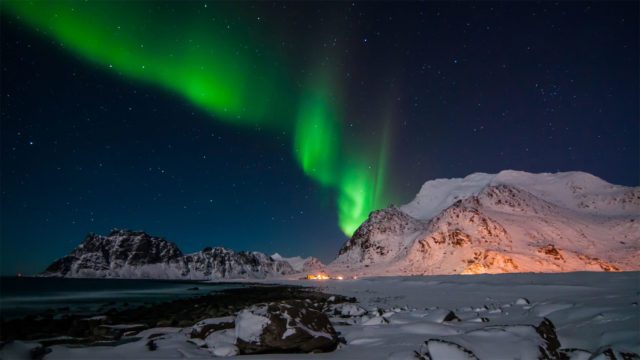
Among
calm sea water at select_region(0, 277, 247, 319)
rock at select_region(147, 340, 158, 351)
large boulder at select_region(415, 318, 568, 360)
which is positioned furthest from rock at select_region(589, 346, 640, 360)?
calm sea water at select_region(0, 277, 247, 319)

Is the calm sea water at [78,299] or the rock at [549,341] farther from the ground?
the rock at [549,341]

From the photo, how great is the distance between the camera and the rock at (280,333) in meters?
9.71

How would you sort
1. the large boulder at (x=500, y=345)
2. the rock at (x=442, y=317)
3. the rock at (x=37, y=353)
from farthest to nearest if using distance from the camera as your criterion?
the rock at (x=442, y=317) → the rock at (x=37, y=353) → the large boulder at (x=500, y=345)

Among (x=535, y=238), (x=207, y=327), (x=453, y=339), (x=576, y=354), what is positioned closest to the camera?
(x=576, y=354)

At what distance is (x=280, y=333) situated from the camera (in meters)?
9.76

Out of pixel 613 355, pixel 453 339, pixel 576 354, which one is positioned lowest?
pixel 576 354

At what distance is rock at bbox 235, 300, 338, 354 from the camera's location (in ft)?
31.9

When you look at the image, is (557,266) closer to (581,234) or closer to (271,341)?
(581,234)

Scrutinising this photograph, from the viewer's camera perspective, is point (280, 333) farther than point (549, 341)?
Yes

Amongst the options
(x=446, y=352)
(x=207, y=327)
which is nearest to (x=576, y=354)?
(x=446, y=352)

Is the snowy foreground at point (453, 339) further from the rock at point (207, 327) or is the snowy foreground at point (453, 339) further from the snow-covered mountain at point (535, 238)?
the snow-covered mountain at point (535, 238)

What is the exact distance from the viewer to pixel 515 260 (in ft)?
436

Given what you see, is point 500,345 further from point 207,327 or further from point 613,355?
point 207,327

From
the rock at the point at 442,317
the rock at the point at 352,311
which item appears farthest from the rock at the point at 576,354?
the rock at the point at 352,311
